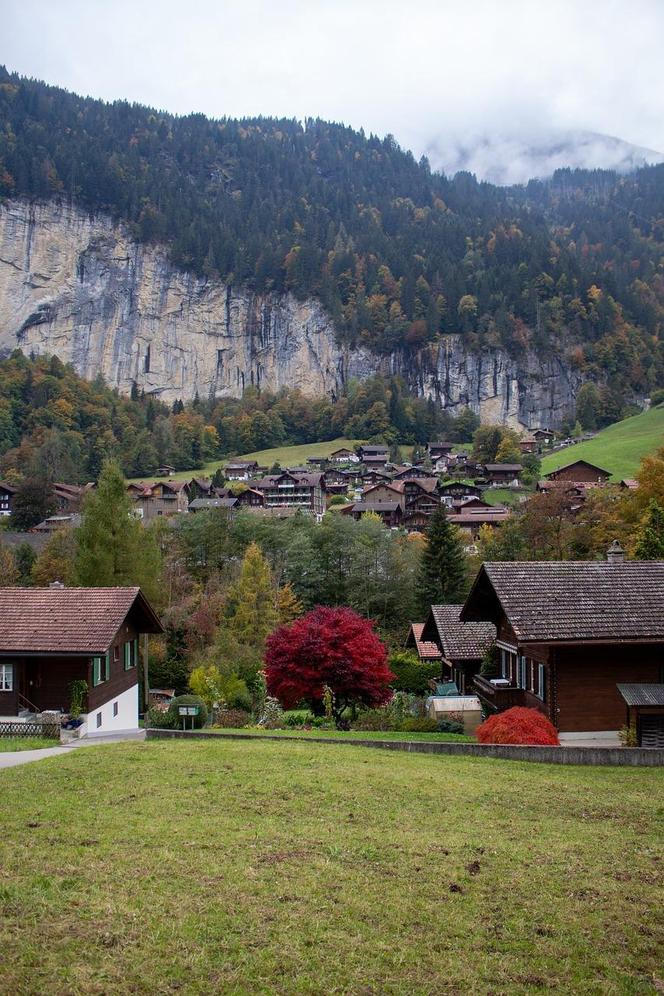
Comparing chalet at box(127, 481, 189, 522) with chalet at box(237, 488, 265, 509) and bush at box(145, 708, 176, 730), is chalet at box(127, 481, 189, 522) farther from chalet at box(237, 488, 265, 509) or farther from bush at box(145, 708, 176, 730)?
bush at box(145, 708, 176, 730)

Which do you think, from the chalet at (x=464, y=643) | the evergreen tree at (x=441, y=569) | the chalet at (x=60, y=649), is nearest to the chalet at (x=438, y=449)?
the evergreen tree at (x=441, y=569)

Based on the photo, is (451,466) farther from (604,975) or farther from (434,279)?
(604,975)

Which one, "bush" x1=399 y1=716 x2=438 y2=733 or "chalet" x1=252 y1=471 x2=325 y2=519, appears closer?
"bush" x1=399 y1=716 x2=438 y2=733

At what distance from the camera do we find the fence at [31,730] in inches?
742

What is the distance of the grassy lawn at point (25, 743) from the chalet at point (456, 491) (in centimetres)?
7351

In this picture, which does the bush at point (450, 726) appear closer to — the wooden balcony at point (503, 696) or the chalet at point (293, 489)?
the wooden balcony at point (503, 696)

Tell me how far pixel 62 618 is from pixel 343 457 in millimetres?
98963

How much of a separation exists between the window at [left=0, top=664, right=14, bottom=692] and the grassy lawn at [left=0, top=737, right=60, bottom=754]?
114 inches

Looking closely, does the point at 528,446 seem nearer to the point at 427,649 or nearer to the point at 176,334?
the point at 427,649

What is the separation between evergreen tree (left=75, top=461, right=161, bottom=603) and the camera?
33188 mm

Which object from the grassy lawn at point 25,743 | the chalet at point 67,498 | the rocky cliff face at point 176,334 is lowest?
the grassy lawn at point 25,743

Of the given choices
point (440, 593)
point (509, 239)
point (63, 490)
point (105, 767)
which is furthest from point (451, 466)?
point (105, 767)

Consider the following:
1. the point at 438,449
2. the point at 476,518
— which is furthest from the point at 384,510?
the point at 438,449

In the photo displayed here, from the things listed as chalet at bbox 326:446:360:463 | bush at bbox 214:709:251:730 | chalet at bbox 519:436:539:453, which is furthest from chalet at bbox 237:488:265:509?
bush at bbox 214:709:251:730
